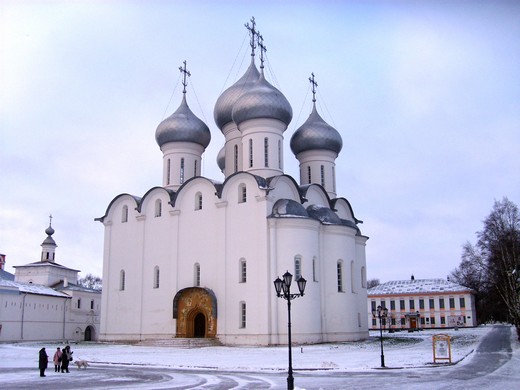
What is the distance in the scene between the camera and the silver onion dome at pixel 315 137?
123ft

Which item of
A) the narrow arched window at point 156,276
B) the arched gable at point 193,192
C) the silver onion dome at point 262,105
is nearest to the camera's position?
the arched gable at point 193,192

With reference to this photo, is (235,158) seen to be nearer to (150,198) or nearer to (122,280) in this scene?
(150,198)

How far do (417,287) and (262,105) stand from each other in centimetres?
4118

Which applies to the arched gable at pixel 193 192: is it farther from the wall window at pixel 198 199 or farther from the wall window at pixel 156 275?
the wall window at pixel 156 275

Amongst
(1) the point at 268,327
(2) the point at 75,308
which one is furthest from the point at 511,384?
(2) the point at 75,308

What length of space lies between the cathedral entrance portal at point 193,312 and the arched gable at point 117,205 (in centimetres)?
747

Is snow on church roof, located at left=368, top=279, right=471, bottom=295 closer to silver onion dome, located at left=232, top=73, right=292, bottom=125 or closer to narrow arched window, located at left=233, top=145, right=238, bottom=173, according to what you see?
narrow arched window, located at left=233, top=145, right=238, bottom=173

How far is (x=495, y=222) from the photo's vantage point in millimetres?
33875

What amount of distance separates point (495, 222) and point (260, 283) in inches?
573

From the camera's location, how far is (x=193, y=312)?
105 ft

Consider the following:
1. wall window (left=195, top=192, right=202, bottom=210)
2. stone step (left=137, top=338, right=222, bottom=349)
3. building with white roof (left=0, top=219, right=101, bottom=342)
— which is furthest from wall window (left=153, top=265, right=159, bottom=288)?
building with white roof (left=0, top=219, right=101, bottom=342)

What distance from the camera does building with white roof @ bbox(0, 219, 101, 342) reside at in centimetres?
4038

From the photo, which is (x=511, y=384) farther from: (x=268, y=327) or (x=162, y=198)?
(x=162, y=198)

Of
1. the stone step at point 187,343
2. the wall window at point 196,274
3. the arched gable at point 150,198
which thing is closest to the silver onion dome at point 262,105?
the arched gable at point 150,198
